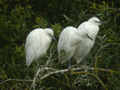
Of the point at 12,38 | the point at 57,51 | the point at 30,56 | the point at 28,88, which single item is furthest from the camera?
the point at 12,38

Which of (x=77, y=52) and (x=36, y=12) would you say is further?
(x=36, y=12)

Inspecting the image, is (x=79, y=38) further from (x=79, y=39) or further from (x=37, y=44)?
(x=37, y=44)

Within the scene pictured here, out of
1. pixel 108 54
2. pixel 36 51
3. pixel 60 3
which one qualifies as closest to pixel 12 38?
pixel 36 51

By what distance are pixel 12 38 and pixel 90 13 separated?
1.07 metres

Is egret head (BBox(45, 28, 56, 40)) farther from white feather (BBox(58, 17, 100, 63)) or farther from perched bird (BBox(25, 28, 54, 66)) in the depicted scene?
white feather (BBox(58, 17, 100, 63))

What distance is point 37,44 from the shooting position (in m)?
3.95

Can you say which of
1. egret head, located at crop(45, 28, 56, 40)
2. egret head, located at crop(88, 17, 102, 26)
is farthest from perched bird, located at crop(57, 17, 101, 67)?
egret head, located at crop(45, 28, 56, 40)

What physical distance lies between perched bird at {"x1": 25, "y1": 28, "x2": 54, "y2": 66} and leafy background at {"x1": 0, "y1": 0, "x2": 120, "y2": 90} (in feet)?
0.26

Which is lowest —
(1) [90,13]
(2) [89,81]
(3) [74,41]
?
(2) [89,81]

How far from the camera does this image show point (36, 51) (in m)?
3.96

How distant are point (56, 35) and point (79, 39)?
0.32 metres

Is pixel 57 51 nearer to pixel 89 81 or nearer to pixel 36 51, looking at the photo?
pixel 36 51

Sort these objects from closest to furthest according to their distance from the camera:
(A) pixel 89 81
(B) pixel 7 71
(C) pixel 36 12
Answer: (A) pixel 89 81 < (B) pixel 7 71 < (C) pixel 36 12

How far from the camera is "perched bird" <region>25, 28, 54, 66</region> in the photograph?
153 inches
